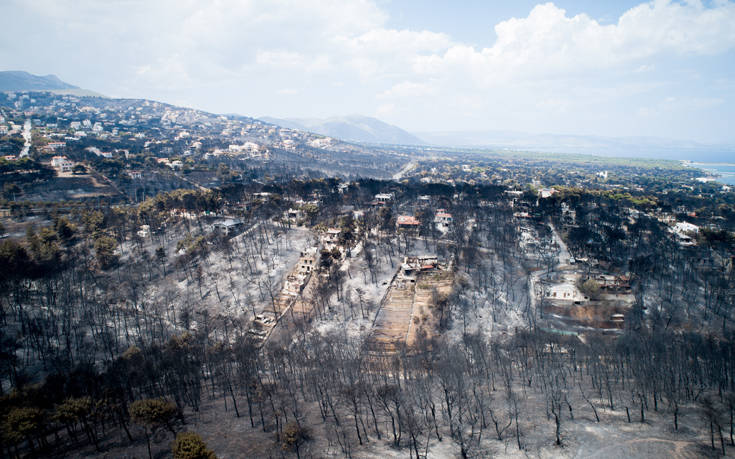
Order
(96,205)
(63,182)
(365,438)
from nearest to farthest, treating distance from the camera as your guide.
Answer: (365,438)
(96,205)
(63,182)

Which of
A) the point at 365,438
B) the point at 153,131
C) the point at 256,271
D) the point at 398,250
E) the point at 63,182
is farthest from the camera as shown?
the point at 153,131

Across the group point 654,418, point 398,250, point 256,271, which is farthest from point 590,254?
point 256,271

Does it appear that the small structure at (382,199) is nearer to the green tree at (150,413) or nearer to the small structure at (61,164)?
the green tree at (150,413)

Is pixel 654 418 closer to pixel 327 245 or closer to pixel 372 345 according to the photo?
pixel 372 345

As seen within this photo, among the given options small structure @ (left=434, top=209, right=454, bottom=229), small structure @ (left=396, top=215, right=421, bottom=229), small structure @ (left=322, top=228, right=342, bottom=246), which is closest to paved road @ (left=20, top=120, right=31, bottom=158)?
small structure @ (left=322, top=228, right=342, bottom=246)

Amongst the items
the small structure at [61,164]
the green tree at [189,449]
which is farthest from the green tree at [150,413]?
the small structure at [61,164]

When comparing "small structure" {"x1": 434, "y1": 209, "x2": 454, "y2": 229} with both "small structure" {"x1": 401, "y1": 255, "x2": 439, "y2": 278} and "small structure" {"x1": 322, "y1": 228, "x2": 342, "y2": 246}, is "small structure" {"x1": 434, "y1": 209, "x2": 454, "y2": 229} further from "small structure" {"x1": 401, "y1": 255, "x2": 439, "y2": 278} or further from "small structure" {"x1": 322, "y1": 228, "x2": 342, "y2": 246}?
"small structure" {"x1": 322, "y1": 228, "x2": 342, "y2": 246}

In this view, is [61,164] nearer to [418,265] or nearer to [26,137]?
[26,137]

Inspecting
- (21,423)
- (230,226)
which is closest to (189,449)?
(21,423)

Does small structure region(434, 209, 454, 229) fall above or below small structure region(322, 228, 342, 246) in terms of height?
above

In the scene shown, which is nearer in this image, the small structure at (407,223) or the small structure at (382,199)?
the small structure at (407,223)

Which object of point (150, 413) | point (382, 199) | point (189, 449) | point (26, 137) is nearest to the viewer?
point (189, 449)
